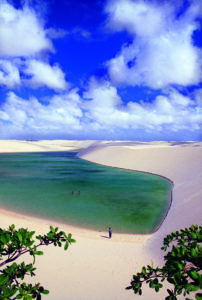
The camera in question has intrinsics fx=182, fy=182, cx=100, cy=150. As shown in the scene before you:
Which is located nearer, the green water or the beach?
the beach

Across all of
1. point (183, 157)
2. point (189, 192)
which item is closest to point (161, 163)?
point (183, 157)

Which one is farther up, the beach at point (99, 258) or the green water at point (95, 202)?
the green water at point (95, 202)

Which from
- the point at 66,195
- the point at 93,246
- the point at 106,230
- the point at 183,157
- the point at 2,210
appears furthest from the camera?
the point at 183,157

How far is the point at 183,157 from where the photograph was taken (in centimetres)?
3903

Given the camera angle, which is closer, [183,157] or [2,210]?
[2,210]

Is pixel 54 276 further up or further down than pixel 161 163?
further down

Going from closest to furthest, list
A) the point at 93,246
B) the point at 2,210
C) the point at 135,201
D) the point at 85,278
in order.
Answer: the point at 85,278 → the point at 93,246 → the point at 2,210 → the point at 135,201

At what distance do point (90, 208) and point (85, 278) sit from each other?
8761 mm

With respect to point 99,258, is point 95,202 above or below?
above

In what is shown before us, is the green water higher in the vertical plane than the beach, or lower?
higher

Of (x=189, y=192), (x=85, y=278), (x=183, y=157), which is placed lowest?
(x=85, y=278)

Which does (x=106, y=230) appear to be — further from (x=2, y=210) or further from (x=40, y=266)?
(x=2, y=210)

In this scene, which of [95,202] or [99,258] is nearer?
[99,258]

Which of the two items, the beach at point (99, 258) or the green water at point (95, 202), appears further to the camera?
the green water at point (95, 202)
